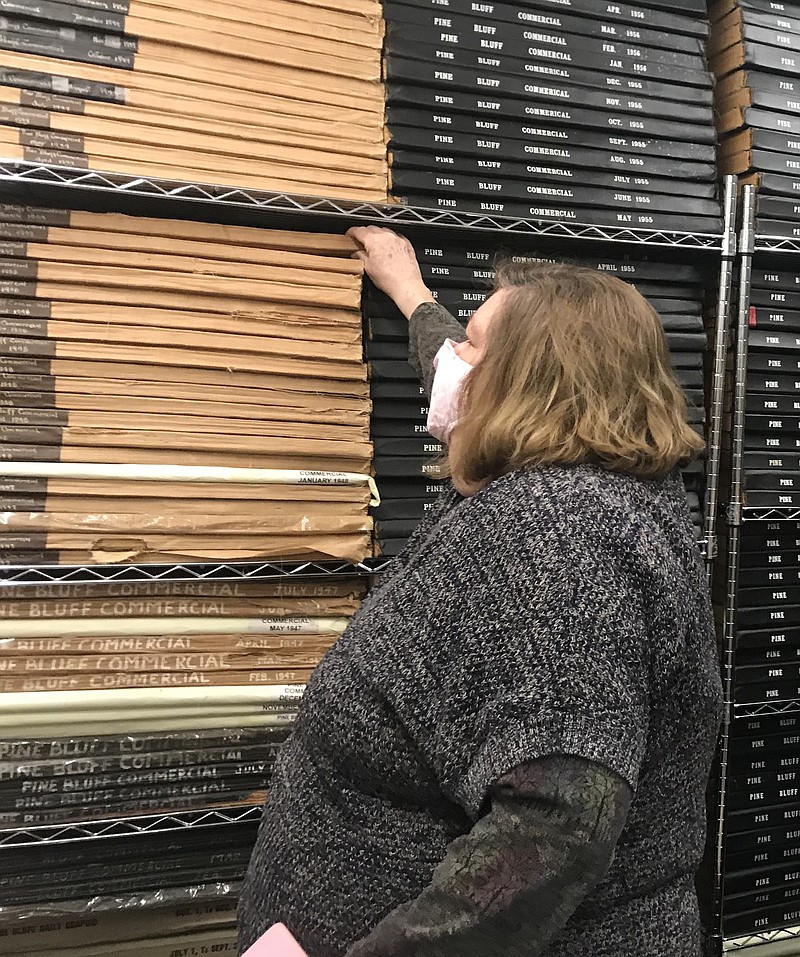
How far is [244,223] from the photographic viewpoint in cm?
127

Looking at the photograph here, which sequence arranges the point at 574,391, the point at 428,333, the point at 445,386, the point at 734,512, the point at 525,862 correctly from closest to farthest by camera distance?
the point at 525,862 < the point at 574,391 < the point at 445,386 < the point at 428,333 < the point at 734,512

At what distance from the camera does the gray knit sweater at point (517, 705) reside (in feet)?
2.11

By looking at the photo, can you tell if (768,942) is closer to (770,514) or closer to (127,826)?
(770,514)

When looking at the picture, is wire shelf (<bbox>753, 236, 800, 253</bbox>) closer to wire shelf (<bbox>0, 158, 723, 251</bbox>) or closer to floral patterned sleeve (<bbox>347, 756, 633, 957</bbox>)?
wire shelf (<bbox>0, 158, 723, 251</bbox>)

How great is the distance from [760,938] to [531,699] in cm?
137

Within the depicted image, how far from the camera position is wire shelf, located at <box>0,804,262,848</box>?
1120mm

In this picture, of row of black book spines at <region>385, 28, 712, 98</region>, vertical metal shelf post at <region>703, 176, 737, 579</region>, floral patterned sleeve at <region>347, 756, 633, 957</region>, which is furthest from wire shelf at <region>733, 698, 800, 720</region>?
row of black book spines at <region>385, 28, 712, 98</region>

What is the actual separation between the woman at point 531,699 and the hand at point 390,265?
1.36 feet

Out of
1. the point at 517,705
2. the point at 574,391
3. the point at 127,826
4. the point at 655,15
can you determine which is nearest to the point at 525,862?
the point at 517,705

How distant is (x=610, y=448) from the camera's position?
747mm

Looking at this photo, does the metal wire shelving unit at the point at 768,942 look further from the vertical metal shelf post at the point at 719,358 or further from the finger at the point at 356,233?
the finger at the point at 356,233

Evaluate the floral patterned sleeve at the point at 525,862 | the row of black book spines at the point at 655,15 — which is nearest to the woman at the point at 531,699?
the floral patterned sleeve at the point at 525,862

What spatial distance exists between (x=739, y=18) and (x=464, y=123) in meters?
0.68

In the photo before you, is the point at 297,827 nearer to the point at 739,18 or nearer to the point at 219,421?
the point at 219,421
